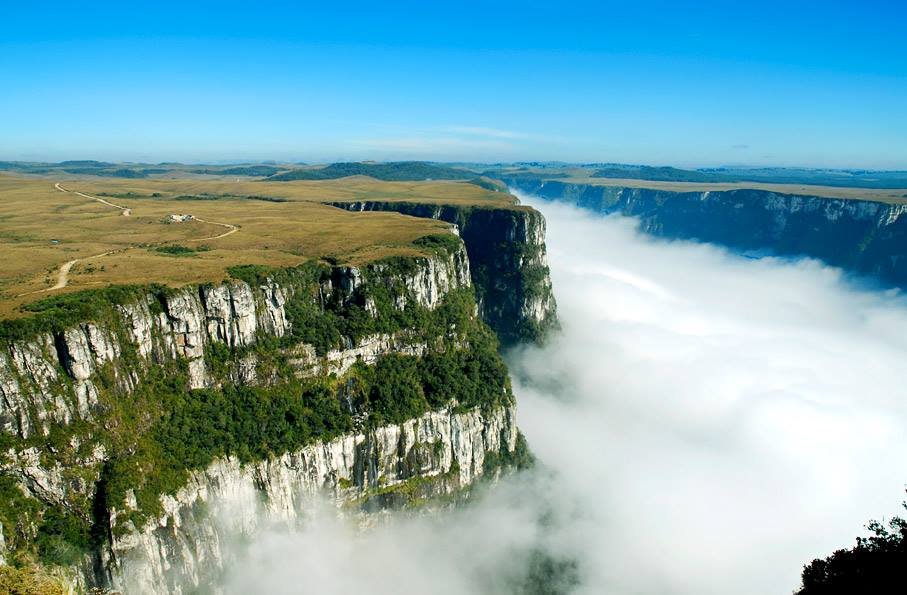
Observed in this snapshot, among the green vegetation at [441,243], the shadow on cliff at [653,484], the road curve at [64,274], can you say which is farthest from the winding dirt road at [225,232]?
the shadow on cliff at [653,484]

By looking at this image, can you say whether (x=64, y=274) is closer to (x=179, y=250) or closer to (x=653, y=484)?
(x=179, y=250)

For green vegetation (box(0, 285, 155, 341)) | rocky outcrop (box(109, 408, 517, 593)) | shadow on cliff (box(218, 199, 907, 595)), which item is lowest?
shadow on cliff (box(218, 199, 907, 595))

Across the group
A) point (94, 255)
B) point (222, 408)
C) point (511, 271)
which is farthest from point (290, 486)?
point (511, 271)

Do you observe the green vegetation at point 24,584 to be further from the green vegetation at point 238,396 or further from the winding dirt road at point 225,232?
the winding dirt road at point 225,232

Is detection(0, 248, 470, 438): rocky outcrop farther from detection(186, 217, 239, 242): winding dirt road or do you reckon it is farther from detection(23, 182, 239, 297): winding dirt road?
detection(186, 217, 239, 242): winding dirt road

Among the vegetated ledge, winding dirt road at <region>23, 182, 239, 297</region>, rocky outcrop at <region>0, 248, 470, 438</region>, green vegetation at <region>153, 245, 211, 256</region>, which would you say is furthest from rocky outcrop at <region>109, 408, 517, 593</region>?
green vegetation at <region>153, 245, 211, 256</region>

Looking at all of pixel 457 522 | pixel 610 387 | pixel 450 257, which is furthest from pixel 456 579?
pixel 610 387
